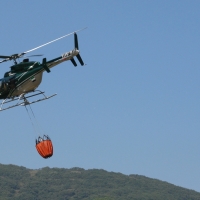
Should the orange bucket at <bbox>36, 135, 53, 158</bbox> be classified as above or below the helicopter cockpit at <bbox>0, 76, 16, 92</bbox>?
below

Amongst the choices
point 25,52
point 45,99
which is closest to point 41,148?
point 45,99

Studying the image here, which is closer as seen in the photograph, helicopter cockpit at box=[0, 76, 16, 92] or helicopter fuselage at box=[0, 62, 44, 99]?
helicopter fuselage at box=[0, 62, 44, 99]

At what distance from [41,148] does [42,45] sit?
7145mm

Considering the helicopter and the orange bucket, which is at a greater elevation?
the helicopter

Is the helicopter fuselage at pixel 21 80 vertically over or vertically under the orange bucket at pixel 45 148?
over

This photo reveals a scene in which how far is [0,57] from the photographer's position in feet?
185

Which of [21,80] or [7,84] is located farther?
[7,84]

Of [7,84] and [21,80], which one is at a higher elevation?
[7,84]

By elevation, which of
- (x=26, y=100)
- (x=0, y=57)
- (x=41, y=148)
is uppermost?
(x=0, y=57)

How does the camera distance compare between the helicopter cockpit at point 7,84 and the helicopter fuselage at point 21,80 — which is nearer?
the helicopter fuselage at point 21,80

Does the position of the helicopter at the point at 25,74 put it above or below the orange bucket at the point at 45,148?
above

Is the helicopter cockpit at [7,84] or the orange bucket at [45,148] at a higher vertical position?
the helicopter cockpit at [7,84]

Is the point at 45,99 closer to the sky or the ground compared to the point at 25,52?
→ closer to the ground

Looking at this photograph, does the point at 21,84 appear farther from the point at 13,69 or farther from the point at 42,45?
the point at 42,45
